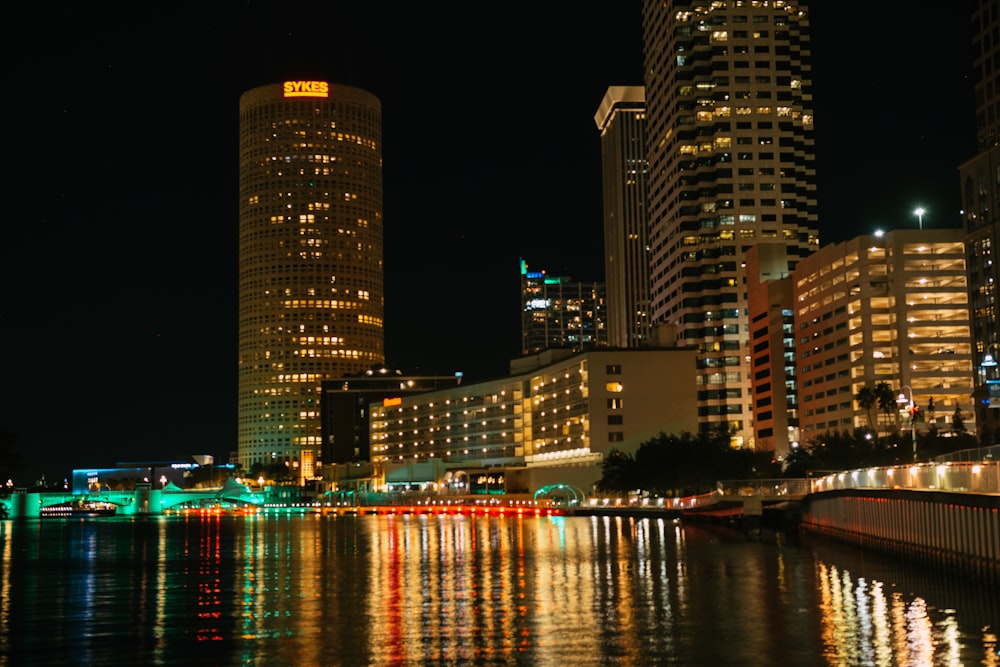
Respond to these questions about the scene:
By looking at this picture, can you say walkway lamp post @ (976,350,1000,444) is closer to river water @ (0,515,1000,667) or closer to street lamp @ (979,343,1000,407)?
street lamp @ (979,343,1000,407)

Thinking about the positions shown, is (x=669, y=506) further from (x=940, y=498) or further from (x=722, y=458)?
(x=940, y=498)

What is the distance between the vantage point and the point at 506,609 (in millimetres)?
52031

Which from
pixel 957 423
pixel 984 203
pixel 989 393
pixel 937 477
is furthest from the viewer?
pixel 984 203

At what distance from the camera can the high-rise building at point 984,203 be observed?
18250cm

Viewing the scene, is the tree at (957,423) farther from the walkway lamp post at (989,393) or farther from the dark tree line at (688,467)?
the dark tree line at (688,467)

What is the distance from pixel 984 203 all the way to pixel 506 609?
157 meters

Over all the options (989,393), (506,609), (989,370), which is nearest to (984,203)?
(989,370)

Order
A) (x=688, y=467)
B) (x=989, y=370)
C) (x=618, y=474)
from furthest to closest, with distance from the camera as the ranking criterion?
(x=618, y=474)
(x=989, y=370)
(x=688, y=467)

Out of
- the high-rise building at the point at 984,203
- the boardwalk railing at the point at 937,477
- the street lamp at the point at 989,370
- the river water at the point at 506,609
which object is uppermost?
the high-rise building at the point at 984,203

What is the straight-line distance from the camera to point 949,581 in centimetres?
5988

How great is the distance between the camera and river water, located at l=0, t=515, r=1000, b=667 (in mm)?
40625

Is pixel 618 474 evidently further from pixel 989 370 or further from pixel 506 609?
pixel 506 609

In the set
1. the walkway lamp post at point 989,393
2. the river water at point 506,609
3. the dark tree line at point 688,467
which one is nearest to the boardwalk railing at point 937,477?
the river water at point 506,609

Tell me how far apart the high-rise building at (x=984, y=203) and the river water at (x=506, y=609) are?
347 feet
